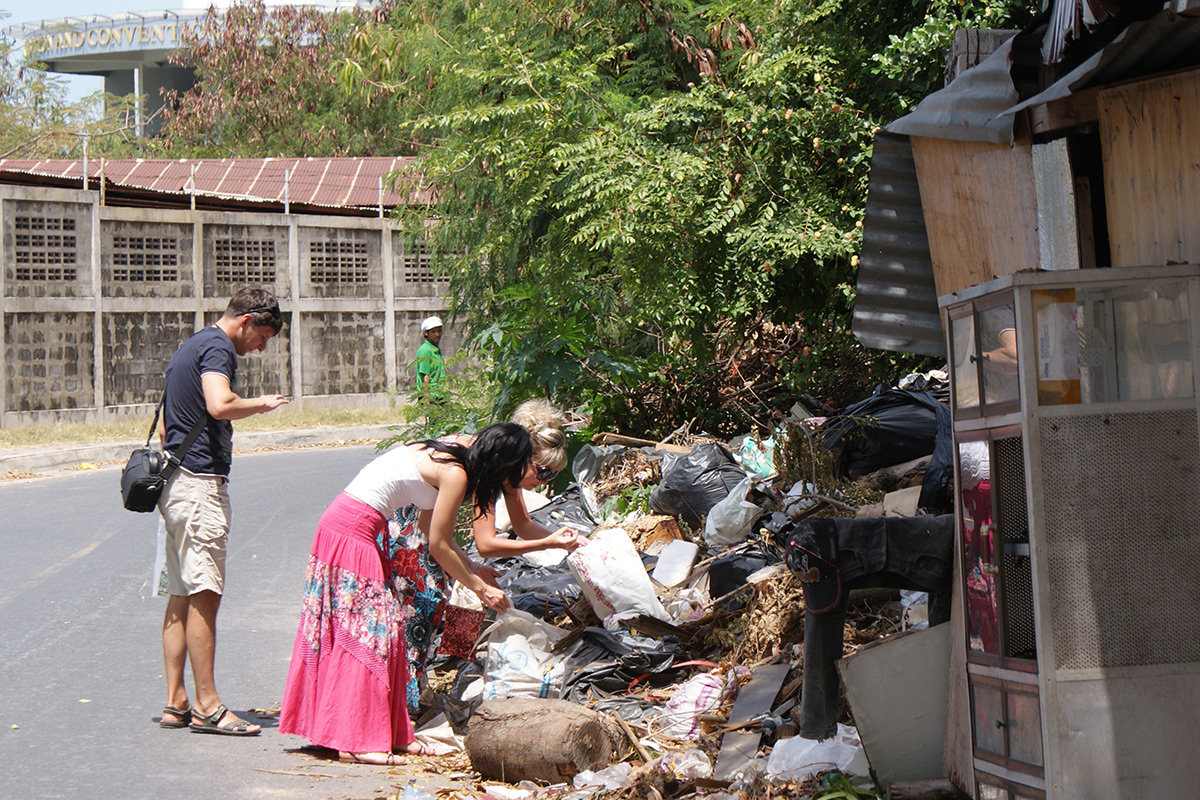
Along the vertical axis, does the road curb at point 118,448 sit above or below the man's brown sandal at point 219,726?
above

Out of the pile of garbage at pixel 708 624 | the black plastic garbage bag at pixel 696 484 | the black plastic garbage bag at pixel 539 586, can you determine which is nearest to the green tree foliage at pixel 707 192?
the pile of garbage at pixel 708 624

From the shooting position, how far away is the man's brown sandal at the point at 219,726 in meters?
5.19

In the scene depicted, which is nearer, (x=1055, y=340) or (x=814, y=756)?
(x=1055, y=340)

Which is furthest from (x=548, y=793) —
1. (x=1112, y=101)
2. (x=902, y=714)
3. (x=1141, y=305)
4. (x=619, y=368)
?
(x=619, y=368)

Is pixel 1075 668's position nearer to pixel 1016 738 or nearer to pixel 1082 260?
pixel 1016 738

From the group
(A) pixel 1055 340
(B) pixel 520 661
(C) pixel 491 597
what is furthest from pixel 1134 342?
(B) pixel 520 661

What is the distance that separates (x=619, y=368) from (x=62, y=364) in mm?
15536

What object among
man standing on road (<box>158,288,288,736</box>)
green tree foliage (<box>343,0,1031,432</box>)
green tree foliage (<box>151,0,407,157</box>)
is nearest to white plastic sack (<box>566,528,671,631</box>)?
man standing on road (<box>158,288,288,736</box>)

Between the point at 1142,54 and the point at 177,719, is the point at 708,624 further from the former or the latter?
the point at 1142,54

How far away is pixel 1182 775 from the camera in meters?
3.25

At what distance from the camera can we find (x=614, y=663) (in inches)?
216

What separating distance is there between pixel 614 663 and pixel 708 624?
2.21 feet

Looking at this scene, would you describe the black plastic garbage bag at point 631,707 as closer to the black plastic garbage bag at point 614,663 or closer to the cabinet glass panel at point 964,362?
the black plastic garbage bag at point 614,663

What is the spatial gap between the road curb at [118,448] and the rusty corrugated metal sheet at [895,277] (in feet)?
40.6
